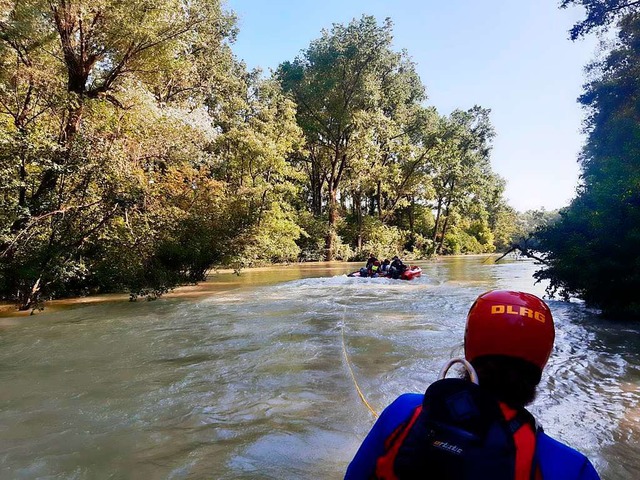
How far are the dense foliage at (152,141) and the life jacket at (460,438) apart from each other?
38.5 ft

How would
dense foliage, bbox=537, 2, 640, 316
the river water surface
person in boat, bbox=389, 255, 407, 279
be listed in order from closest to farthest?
the river water surface
dense foliage, bbox=537, 2, 640, 316
person in boat, bbox=389, 255, 407, 279

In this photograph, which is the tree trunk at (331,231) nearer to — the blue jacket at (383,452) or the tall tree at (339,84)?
the tall tree at (339,84)

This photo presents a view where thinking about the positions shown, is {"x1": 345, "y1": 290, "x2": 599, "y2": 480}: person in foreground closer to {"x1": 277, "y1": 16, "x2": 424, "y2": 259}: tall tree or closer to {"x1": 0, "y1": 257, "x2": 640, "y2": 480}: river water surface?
{"x1": 0, "y1": 257, "x2": 640, "y2": 480}: river water surface

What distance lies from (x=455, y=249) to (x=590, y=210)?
39218mm

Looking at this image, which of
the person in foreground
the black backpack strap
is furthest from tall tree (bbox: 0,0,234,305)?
the black backpack strap

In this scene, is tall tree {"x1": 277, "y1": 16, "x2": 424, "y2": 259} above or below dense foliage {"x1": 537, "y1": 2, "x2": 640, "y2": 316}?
→ above

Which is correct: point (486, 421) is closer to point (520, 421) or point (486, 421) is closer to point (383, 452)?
point (520, 421)

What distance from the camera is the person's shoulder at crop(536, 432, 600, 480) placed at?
3.61 ft

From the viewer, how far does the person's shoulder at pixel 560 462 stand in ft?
3.61

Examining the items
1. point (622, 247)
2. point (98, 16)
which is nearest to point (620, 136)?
point (622, 247)

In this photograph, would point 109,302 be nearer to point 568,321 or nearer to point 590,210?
point 568,321

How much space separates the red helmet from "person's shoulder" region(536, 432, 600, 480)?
0.75 feet

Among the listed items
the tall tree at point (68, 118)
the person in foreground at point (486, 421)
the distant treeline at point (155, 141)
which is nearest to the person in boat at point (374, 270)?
the distant treeline at point (155, 141)

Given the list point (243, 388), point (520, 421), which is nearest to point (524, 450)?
point (520, 421)
